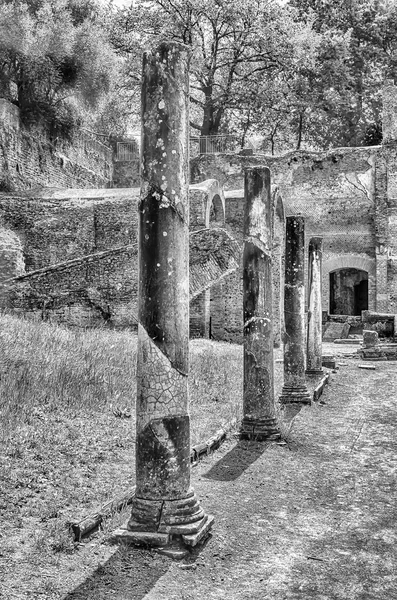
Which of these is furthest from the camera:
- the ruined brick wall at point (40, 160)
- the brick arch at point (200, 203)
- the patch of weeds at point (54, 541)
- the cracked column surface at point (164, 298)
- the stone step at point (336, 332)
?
the stone step at point (336, 332)

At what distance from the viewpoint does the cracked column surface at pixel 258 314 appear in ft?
24.0

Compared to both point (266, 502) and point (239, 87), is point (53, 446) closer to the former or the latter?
point (266, 502)

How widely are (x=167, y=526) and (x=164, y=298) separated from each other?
140 cm

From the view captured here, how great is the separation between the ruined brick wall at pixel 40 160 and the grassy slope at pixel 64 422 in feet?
32.2

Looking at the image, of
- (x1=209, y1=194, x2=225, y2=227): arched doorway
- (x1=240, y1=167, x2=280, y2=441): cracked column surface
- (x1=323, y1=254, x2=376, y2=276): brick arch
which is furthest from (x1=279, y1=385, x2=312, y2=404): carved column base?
(x1=323, y1=254, x2=376, y2=276): brick arch

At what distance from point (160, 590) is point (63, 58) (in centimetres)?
1989

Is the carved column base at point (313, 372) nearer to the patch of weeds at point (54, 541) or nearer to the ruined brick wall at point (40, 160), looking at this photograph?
the patch of weeds at point (54, 541)

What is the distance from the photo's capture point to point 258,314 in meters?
7.56

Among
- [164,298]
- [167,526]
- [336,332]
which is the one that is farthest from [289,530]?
[336,332]

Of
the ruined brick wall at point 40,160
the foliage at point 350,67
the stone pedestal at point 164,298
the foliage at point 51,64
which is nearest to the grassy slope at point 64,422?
the stone pedestal at point 164,298

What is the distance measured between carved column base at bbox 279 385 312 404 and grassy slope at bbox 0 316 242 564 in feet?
2.15

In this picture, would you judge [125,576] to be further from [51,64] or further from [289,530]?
[51,64]

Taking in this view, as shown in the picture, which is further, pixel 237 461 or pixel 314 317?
pixel 314 317

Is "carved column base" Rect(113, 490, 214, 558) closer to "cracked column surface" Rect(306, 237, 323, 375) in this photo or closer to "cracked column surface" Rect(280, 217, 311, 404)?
"cracked column surface" Rect(280, 217, 311, 404)
